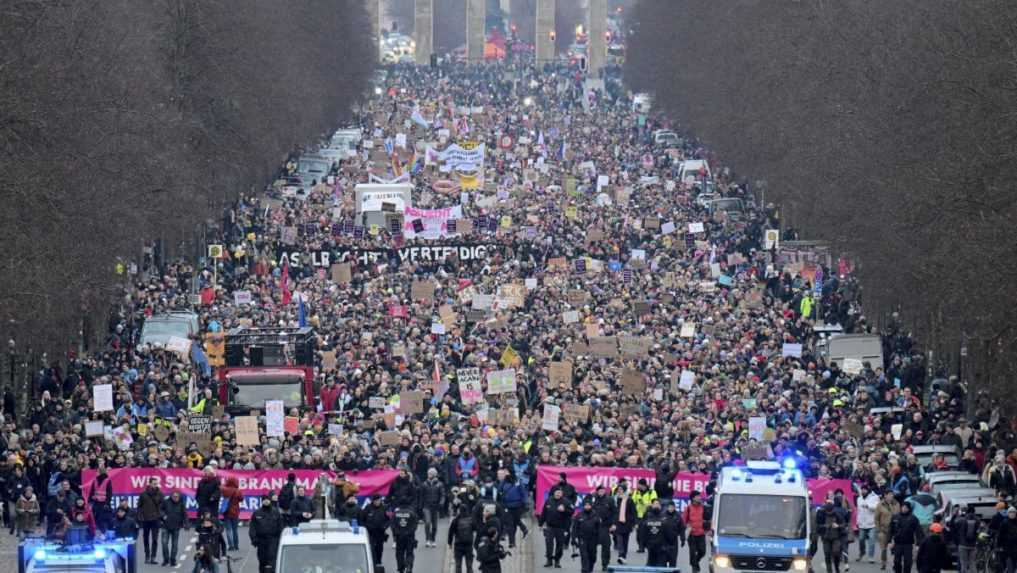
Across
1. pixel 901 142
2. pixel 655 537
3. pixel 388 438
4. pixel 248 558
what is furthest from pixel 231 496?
pixel 901 142

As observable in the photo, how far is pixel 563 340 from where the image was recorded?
177 ft

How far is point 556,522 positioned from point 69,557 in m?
10.0

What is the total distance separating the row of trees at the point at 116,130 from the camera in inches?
1811

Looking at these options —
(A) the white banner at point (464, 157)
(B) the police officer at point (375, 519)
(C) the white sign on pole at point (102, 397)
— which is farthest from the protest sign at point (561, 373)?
(A) the white banner at point (464, 157)

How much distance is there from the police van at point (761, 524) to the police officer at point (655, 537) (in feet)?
4.49

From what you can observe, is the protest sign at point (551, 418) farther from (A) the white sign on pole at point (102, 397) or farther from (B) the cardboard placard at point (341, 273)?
(B) the cardboard placard at point (341, 273)

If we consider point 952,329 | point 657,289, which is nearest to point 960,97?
point 952,329

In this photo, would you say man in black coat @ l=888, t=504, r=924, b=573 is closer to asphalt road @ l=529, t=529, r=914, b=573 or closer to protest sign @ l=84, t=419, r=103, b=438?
asphalt road @ l=529, t=529, r=914, b=573

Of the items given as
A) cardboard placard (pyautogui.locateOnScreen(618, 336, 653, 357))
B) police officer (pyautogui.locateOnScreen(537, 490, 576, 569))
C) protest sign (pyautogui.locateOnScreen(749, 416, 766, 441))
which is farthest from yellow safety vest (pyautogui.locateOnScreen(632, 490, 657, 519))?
cardboard placard (pyautogui.locateOnScreen(618, 336, 653, 357))

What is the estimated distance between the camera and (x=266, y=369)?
158 ft

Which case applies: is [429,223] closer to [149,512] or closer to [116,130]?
→ [116,130]

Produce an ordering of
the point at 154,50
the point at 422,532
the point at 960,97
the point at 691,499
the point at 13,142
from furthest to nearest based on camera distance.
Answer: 1. the point at 154,50
2. the point at 960,97
3. the point at 13,142
4. the point at 422,532
5. the point at 691,499

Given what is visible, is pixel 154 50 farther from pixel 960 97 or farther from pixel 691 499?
pixel 691 499

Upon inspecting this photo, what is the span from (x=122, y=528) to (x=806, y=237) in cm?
4601
